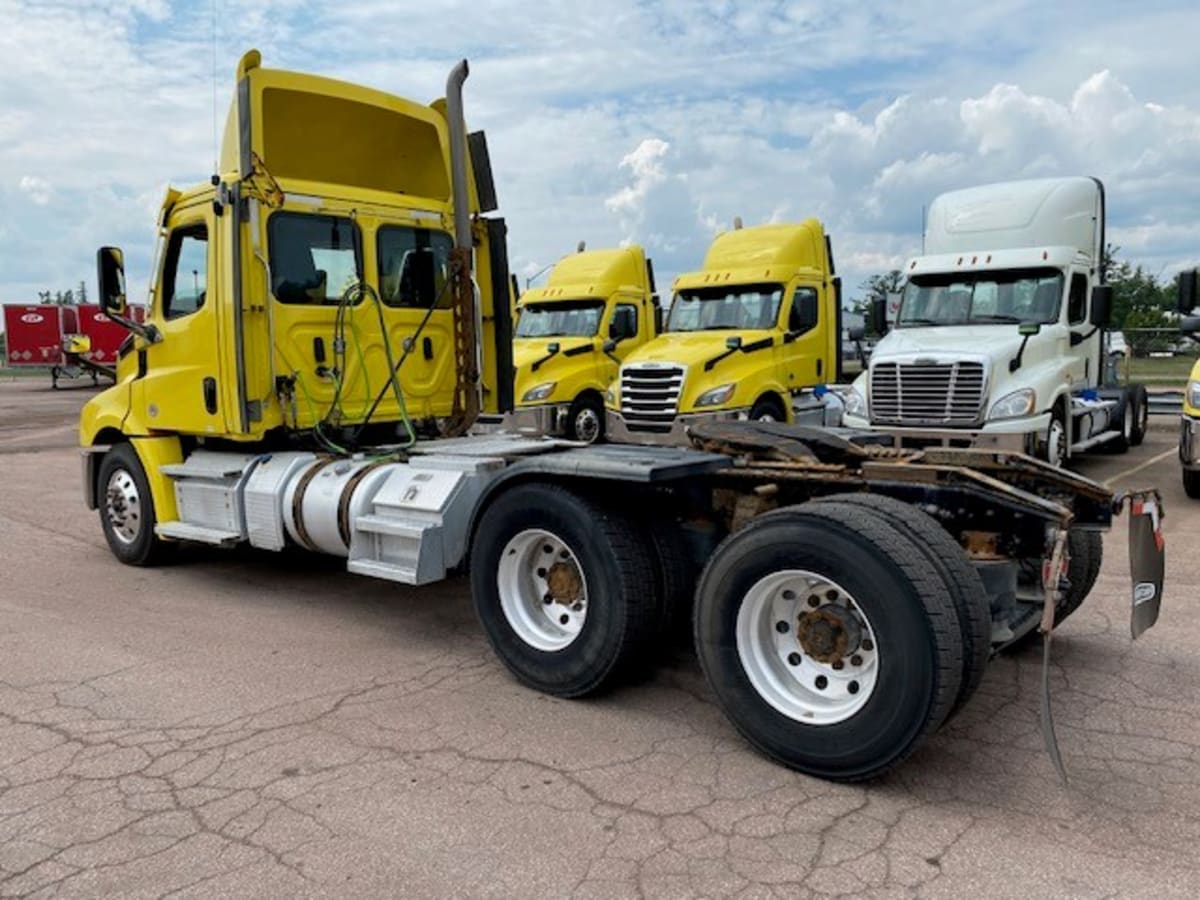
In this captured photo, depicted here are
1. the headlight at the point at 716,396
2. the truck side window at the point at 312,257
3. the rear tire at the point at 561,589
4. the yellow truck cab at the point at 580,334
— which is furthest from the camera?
the yellow truck cab at the point at 580,334

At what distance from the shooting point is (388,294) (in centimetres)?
701

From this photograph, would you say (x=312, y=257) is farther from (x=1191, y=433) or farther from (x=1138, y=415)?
(x=1138, y=415)

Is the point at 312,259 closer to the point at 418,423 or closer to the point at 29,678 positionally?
the point at 418,423

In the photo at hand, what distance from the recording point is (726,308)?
1422 cm

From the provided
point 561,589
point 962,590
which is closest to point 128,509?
point 561,589

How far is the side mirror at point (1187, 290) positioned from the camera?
10734 mm

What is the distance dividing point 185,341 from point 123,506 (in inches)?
63.4

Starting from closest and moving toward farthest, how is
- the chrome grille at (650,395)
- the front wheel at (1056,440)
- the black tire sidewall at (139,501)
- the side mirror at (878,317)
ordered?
the black tire sidewall at (139,501) < the front wheel at (1056,440) < the side mirror at (878,317) < the chrome grille at (650,395)

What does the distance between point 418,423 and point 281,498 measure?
1.39m

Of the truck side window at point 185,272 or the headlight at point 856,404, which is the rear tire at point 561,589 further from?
the headlight at point 856,404

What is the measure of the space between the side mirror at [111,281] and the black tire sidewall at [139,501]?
1.08m

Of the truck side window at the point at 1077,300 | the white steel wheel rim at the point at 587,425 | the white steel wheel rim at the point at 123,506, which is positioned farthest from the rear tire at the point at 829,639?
the white steel wheel rim at the point at 587,425

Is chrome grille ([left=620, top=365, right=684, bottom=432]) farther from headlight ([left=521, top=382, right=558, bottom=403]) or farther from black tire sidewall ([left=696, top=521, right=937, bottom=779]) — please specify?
black tire sidewall ([left=696, top=521, right=937, bottom=779])

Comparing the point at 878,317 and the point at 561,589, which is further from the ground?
the point at 878,317
